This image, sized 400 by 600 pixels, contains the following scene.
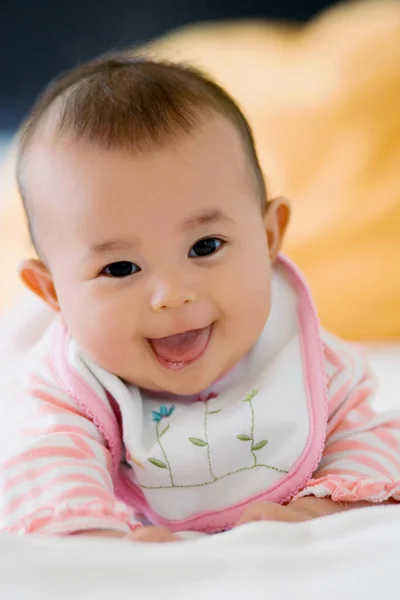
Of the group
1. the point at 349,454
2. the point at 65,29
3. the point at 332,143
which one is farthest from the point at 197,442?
the point at 65,29

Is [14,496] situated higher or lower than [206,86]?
lower

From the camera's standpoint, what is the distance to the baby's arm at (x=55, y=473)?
0.73 m

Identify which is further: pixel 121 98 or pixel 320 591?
pixel 121 98

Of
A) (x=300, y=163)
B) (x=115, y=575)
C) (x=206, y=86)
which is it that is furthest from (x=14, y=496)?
(x=300, y=163)

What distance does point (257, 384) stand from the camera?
0.91 m

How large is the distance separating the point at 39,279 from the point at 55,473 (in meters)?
0.23

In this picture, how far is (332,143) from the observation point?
167cm

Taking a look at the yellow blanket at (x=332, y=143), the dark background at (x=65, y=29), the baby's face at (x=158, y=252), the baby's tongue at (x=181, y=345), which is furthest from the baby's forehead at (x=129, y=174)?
the dark background at (x=65, y=29)

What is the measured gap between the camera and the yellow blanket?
1.45 metres

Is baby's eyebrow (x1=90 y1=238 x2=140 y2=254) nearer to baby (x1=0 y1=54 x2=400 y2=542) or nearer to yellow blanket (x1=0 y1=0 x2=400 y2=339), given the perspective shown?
baby (x1=0 y1=54 x2=400 y2=542)

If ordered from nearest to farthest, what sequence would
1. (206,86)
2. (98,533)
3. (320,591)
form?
(320,591) < (98,533) < (206,86)

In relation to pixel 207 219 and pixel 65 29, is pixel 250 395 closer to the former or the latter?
pixel 207 219

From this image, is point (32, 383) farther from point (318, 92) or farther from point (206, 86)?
point (318, 92)

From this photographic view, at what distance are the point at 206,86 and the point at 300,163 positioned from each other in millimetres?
823
